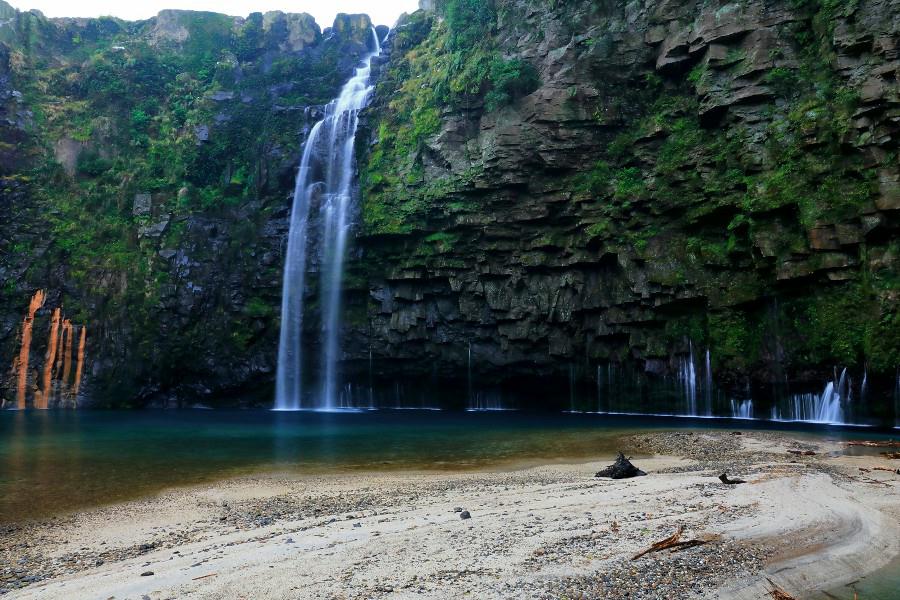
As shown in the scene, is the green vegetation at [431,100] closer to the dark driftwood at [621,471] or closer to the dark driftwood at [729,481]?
the dark driftwood at [621,471]

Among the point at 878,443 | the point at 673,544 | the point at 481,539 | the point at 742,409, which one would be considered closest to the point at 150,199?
the point at 742,409

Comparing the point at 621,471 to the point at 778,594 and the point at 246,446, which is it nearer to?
the point at 778,594

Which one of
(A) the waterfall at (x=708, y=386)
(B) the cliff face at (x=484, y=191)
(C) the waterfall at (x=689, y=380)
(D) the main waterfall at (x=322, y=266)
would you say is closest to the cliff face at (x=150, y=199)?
(B) the cliff face at (x=484, y=191)

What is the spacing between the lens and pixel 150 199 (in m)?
37.7

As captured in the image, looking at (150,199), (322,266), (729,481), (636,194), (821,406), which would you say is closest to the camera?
(729,481)

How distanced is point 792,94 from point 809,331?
9246 millimetres

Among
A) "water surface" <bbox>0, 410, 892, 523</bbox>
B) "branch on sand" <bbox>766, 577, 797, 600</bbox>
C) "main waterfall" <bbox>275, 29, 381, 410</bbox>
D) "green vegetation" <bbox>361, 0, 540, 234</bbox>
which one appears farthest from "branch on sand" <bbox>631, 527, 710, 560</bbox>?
"main waterfall" <bbox>275, 29, 381, 410</bbox>

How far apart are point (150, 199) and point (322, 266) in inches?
497

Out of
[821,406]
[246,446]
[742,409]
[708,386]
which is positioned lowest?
[246,446]

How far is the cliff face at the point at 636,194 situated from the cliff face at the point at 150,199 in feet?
22.8

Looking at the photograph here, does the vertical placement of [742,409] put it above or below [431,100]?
below

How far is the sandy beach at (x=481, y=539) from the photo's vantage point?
565 centimetres

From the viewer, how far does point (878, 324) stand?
20.6m

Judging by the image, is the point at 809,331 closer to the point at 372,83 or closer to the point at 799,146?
the point at 799,146
